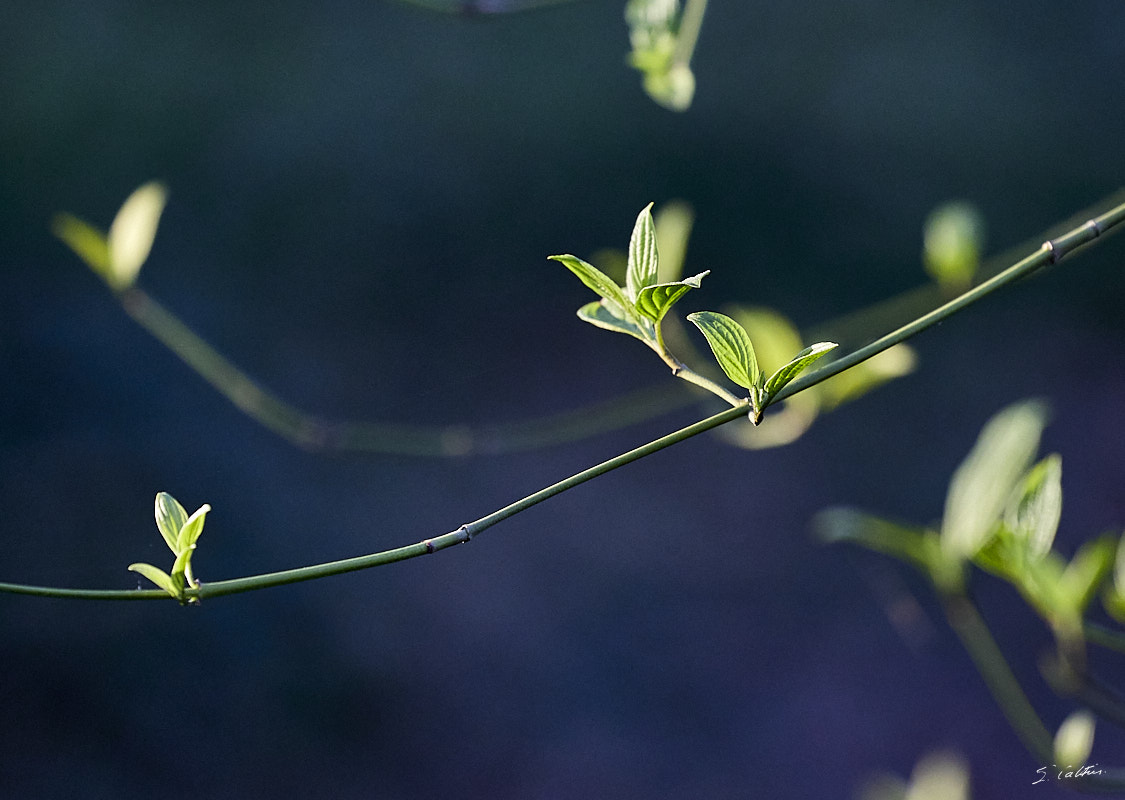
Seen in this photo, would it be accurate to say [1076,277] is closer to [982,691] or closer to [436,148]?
[982,691]

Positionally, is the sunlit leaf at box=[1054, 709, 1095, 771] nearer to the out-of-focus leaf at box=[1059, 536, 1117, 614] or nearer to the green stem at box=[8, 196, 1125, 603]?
the out-of-focus leaf at box=[1059, 536, 1117, 614]

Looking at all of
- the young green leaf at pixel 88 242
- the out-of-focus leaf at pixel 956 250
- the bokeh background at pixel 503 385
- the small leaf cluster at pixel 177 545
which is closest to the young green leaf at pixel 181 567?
the small leaf cluster at pixel 177 545

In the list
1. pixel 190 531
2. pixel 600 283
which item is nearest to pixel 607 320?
pixel 600 283

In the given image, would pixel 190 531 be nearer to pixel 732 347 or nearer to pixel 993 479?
pixel 732 347

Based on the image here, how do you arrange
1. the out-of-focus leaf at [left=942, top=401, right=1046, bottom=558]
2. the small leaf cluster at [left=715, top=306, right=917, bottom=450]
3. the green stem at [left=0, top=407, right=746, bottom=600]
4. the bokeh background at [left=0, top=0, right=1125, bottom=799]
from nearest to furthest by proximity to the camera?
1. the green stem at [left=0, top=407, right=746, bottom=600]
2. the out-of-focus leaf at [left=942, top=401, right=1046, bottom=558]
3. the small leaf cluster at [left=715, top=306, right=917, bottom=450]
4. the bokeh background at [left=0, top=0, right=1125, bottom=799]

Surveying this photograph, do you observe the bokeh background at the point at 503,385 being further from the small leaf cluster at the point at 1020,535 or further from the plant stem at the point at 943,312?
the plant stem at the point at 943,312

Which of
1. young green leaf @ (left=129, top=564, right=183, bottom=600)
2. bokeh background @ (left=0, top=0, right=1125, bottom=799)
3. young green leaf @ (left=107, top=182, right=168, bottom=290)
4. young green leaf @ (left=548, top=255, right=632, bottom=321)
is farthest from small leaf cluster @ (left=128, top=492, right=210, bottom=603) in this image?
bokeh background @ (left=0, top=0, right=1125, bottom=799)
